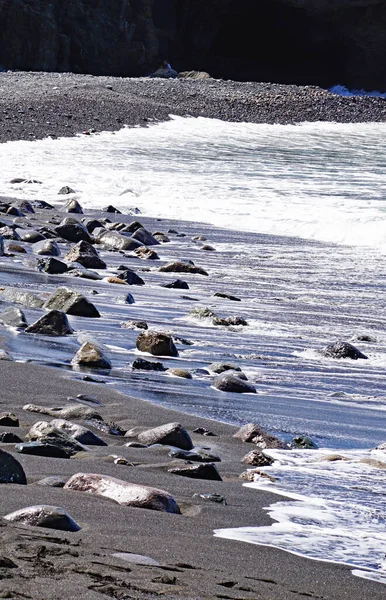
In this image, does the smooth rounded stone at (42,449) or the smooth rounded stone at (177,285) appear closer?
the smooth rounded stone at (42,449)

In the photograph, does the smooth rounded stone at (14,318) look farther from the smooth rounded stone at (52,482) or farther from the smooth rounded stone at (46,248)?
the smooth rounded stone at (46,248)

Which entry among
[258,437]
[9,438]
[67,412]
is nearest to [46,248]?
[67,412]

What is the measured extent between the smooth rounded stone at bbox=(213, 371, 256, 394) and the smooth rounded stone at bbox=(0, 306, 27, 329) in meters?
1.11

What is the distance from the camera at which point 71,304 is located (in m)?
5.08

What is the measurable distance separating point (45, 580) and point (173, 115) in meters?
27.9

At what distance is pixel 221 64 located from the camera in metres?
48.4

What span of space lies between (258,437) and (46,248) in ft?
14.2

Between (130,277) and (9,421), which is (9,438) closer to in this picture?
(9,421)

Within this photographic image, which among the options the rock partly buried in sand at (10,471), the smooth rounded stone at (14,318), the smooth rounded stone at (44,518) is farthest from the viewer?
the smooth rounded stone at (14,318)

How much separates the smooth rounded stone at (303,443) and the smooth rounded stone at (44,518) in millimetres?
1406

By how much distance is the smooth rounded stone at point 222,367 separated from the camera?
14.0 ft

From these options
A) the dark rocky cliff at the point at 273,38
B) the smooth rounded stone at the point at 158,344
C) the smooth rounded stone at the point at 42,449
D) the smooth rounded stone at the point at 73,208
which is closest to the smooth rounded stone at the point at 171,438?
the smooth rounded stone at the point at 42,449

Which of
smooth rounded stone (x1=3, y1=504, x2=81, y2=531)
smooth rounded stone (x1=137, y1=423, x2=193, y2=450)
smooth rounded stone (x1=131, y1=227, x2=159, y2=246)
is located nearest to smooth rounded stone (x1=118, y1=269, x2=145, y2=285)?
smooth rounded stone (x1=131, y1=227, x2=159, y2=246)

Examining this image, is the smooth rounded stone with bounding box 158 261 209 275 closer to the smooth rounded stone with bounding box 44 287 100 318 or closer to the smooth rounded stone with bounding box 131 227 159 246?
the smooth rounded stone with bounding box 131 227 159 246
